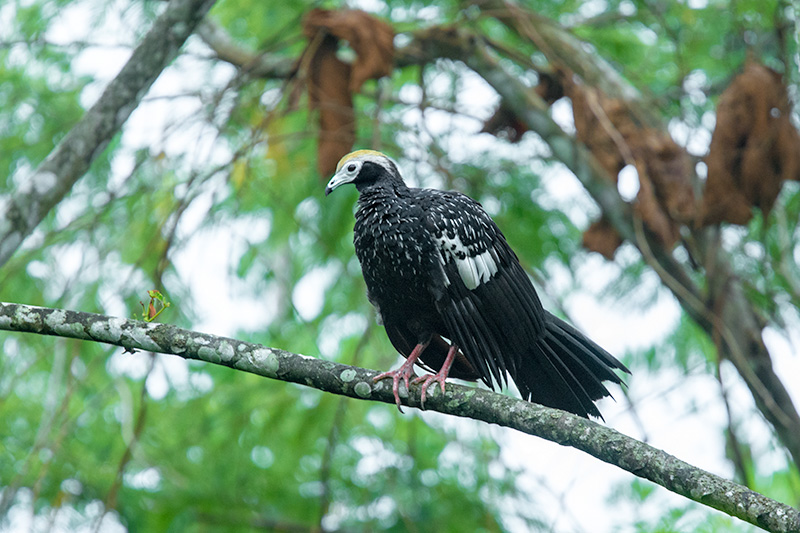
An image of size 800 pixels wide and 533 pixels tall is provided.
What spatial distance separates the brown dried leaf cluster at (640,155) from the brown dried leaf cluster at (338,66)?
1.24 metres

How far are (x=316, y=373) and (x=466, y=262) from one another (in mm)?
872

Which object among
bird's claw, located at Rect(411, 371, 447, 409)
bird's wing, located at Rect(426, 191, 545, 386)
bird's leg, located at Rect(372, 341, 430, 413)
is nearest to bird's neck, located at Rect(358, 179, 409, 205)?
bird's wing, located at Rect(426, 191, 545, 386)

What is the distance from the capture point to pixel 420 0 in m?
6.14

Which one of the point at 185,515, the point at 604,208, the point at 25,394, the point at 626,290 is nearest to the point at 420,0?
the point at 604,208

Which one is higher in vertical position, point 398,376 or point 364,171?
point 364,171

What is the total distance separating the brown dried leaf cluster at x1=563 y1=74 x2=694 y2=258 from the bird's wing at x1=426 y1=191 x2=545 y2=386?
176 cm

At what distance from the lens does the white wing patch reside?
359cm

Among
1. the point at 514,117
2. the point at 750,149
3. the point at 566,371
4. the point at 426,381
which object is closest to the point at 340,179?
the point at 426,381

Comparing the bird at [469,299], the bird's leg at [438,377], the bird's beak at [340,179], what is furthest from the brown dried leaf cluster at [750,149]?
the bird's beak at [340,179]

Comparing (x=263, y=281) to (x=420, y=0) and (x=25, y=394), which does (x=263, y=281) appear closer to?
(x=25, y=394)

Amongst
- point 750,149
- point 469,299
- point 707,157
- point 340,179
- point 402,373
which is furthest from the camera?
point 707,157

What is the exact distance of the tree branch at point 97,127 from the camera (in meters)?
4.05

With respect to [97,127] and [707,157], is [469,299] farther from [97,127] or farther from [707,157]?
[707,157]

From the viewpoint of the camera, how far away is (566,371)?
367 cm
